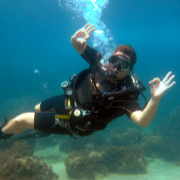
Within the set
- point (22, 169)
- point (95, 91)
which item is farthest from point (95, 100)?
point (22, 169)

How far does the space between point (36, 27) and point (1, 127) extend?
3400 cm

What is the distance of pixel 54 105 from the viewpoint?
12.6 feet

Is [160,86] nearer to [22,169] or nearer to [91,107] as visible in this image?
[91,107]

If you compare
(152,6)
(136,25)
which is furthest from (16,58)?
(152,6)

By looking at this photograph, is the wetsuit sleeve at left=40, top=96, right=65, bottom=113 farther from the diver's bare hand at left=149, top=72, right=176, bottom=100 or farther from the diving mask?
the diver's bare hand at left=149, top=72, right=176, bottom=100

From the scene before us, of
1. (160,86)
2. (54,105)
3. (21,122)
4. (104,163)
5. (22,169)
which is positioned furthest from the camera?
(104,163)

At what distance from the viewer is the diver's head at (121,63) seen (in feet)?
9.83

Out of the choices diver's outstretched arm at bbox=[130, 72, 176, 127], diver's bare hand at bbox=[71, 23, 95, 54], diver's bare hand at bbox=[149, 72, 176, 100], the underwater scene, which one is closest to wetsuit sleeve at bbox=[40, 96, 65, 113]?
the underwater scene

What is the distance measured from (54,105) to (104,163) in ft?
22.3

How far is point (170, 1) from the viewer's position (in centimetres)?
1761

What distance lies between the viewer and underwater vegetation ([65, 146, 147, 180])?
26.5 feet

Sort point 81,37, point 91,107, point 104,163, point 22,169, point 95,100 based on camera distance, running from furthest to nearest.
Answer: point 104,163, point 22,169, point 81,37, point 91,107, point 95,100

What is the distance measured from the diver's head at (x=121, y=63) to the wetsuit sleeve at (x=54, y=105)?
1.60 m

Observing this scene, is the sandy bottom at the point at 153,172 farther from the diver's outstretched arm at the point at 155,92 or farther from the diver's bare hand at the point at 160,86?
the diver's bare hand at the point at 160,86
